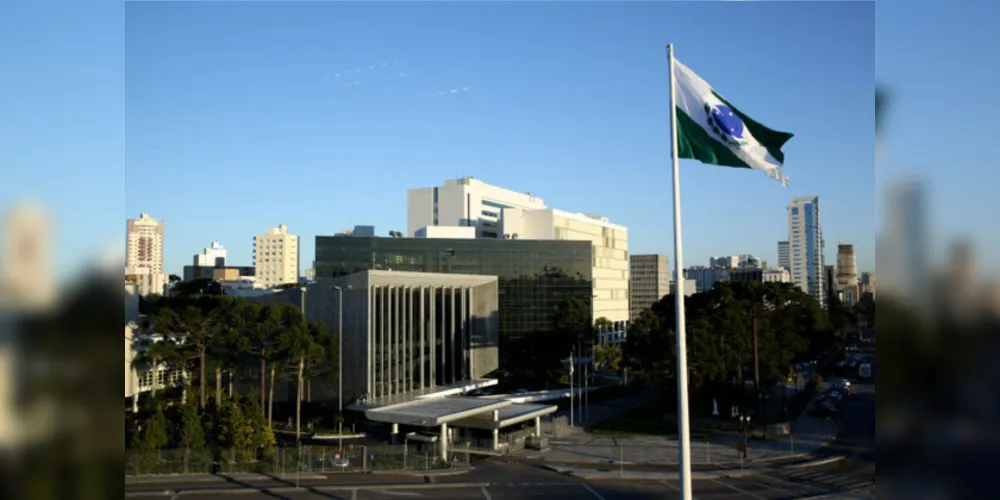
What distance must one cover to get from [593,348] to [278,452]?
30.4 metres

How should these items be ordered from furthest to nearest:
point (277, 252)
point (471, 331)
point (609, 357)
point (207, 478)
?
point (277, 252), point (609, 357), point (471, 331), point (207, 478)

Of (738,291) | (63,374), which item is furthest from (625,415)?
(63,374)

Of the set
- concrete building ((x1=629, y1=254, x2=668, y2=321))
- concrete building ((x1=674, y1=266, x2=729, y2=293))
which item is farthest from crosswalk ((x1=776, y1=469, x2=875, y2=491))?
concrete building ((x1=629, y1=254, x2=668, y2=321))

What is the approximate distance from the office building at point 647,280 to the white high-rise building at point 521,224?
32.0m

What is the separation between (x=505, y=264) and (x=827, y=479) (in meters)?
29.6

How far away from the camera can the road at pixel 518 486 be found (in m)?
18.5

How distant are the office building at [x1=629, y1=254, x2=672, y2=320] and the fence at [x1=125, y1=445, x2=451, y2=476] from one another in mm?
86169

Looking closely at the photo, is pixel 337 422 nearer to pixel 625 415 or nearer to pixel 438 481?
pixel 438 481

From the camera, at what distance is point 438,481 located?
21156mm

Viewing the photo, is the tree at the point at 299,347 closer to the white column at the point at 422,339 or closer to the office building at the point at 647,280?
the white column at the point at 422,339

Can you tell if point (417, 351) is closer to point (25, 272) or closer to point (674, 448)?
point (674, 448)

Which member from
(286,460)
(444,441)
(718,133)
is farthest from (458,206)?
(718,133)


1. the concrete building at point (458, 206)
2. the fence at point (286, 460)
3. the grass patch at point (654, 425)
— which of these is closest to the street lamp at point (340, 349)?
the fence at point (286, 460)

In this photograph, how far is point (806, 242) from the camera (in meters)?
87.2
